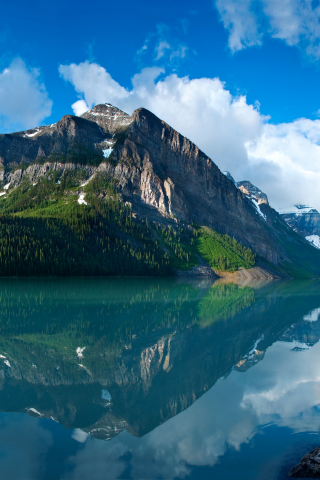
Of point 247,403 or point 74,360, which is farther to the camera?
point 74,360

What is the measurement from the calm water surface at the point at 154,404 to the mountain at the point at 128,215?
242 ft

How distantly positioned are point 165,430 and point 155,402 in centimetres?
175

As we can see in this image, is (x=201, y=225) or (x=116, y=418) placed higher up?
(x=201, y=225)

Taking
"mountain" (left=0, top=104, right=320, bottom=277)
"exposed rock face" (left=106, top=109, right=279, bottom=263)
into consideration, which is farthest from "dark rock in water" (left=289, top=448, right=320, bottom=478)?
"exposed rock face" (left=106, top=109, right=279, bottom=263)

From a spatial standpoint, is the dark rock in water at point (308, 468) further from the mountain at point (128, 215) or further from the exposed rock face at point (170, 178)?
the exposed rock face at point (170, 178)

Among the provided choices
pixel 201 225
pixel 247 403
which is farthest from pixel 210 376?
pixel 201 225

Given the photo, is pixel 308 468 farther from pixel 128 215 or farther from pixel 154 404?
pixel 128 215

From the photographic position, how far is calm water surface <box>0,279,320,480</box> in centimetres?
799

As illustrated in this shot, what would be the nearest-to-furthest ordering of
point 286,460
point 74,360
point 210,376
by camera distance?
point 286,460, point 210,376, point 74,360

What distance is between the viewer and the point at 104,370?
14219 millimetres

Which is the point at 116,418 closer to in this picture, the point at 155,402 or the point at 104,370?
the point at 155,402

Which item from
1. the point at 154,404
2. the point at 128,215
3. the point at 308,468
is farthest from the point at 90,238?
the point at 308,468

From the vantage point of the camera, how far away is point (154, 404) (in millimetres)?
11266

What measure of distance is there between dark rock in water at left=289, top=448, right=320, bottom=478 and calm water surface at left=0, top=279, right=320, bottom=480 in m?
0.36
